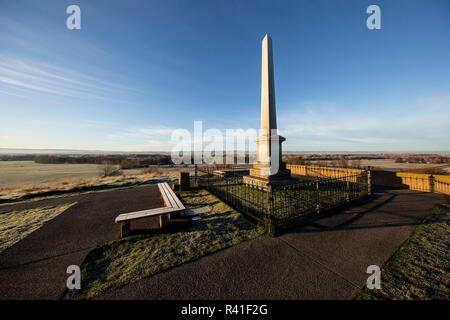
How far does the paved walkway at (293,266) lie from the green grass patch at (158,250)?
21cm

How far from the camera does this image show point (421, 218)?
469 cm

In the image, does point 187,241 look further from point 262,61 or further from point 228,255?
point 262,61

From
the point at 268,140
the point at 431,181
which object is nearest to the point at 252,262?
the point at 268,140

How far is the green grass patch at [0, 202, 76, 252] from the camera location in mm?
3998

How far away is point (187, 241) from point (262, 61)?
10363 millimetres

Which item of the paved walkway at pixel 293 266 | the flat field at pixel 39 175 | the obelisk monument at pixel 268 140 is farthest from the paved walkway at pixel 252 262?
the flat field at pixel 39 175

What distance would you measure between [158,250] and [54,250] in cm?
237

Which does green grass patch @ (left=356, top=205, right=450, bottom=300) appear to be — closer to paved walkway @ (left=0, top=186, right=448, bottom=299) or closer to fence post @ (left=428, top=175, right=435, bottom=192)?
paved walkway @ (left=0, top=186, right=448, bottom=299)

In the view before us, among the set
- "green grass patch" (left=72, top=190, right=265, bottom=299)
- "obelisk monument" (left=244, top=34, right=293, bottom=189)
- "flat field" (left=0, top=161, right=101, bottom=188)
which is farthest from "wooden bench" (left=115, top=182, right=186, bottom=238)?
"flat field" (left=0, top=161, right=101, bottom=188)

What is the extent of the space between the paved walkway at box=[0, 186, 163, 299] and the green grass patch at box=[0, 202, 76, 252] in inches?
9.1

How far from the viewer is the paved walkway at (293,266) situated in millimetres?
2342

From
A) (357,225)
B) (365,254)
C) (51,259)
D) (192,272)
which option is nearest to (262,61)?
(357,225)
